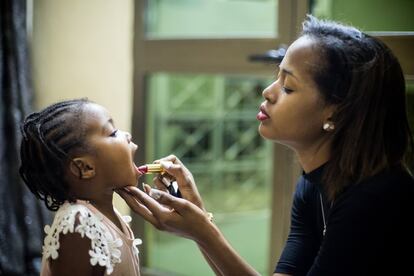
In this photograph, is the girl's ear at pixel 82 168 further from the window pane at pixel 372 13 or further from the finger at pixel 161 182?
the window pane at pixel 372 13

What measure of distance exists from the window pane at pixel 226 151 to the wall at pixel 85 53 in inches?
26.0

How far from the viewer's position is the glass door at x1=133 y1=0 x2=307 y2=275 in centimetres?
192

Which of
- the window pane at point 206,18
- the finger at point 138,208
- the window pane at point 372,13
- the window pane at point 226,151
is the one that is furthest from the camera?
the window pane at point 226,151

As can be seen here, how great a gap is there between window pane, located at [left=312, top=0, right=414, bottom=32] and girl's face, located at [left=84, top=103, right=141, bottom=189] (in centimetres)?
78

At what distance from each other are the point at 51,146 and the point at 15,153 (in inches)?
54.6

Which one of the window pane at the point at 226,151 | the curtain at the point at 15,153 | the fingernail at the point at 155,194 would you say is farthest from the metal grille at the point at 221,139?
the fingernail at the point at 155,194

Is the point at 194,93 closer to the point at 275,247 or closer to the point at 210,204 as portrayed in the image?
the point at 210,204

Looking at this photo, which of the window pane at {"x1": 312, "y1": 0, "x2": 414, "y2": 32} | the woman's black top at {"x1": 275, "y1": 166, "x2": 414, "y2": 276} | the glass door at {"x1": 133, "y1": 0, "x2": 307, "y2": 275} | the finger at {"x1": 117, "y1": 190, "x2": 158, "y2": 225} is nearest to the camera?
the woman's black top at {"x1": 275, "y1": 166, "x2": 414, "y2": 276}

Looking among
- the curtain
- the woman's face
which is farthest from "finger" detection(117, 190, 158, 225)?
the curtain

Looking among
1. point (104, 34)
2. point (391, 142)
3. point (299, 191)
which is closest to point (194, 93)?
point (104, 34)

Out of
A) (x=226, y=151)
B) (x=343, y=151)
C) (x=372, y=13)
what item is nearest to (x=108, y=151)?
(x=343, y=151)

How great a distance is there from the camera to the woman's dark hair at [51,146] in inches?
46.0

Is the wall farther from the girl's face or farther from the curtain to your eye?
the girl's face

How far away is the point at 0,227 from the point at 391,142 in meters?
1.79
